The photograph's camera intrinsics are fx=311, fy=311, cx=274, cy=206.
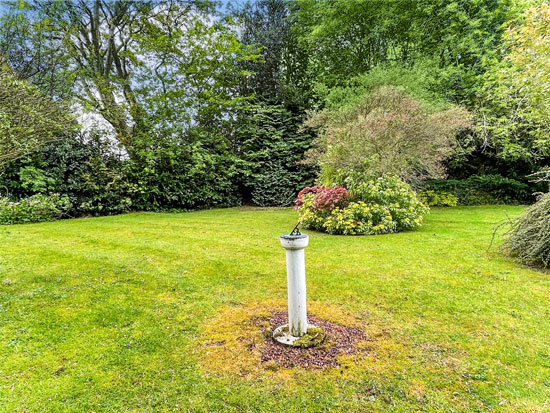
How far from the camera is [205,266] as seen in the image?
4.65m

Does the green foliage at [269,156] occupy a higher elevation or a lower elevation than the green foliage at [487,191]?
higher

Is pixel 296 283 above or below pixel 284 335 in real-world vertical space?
above

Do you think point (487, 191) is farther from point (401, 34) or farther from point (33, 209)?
point (33, 209)

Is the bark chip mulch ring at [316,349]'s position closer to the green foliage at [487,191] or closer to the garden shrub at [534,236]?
the garden shrub at [534,236]

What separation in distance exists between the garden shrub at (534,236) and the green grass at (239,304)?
27 cm

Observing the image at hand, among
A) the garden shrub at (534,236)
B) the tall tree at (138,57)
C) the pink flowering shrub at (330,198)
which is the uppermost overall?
the tall tree at (138,57)

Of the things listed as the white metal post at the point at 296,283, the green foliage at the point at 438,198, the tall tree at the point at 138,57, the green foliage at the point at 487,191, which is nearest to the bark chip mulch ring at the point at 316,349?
the white metal post at the point at 296,283

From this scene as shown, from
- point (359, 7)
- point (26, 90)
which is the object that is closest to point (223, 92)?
point (359, 7)

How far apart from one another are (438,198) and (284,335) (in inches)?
521

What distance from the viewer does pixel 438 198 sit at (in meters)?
13.7

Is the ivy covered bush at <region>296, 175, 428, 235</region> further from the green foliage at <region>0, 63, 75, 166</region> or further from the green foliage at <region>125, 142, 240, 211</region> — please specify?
the green foliage at <region>125, 142, 240, 211</region>

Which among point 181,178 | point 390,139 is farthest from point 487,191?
point 181,178

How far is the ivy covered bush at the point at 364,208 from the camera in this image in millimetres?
7098

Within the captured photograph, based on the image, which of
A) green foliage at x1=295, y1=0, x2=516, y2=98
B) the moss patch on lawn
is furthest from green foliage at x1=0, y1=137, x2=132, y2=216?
green foliage at x1=295, y1=0, x2=516, y2=98
